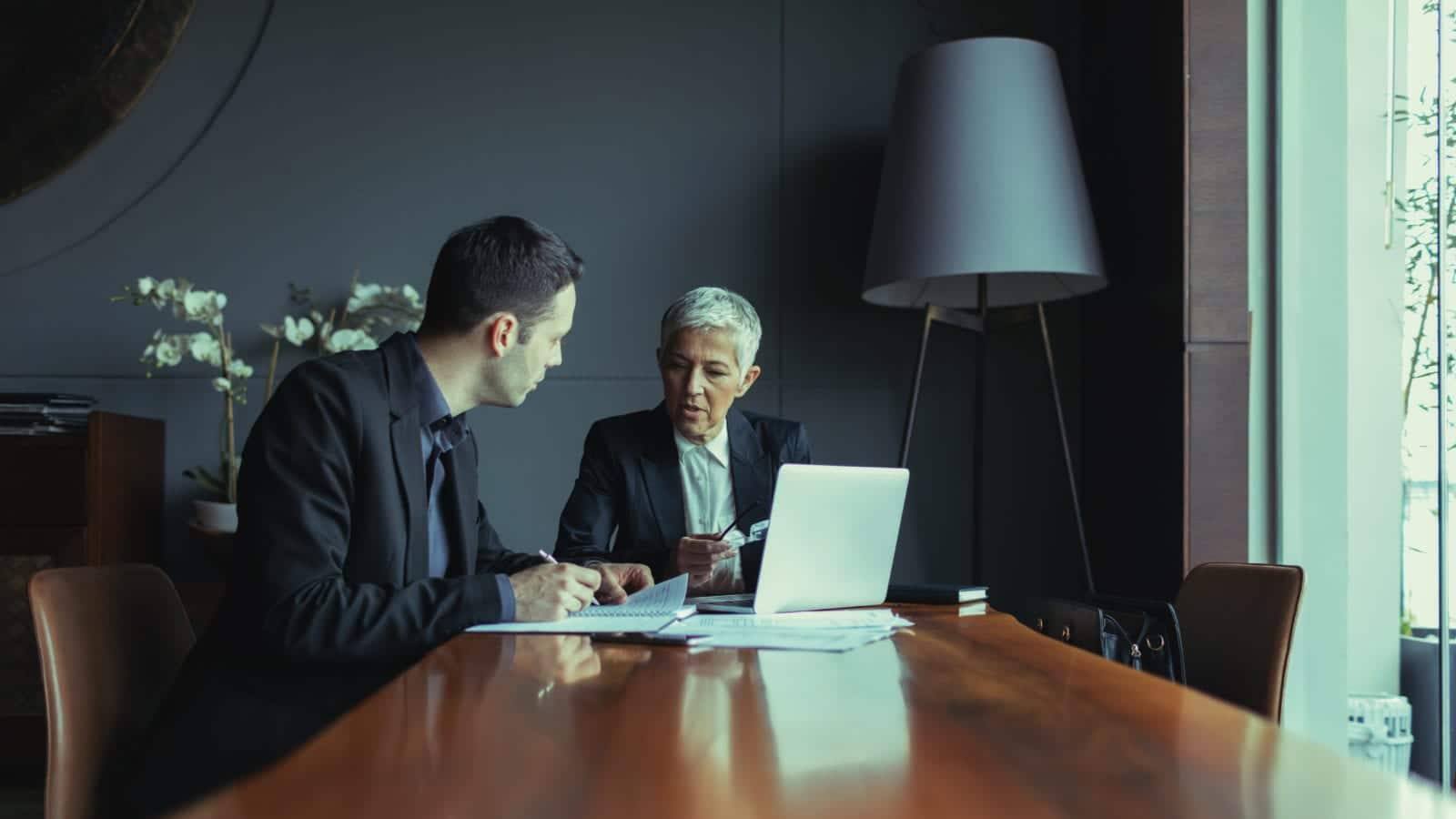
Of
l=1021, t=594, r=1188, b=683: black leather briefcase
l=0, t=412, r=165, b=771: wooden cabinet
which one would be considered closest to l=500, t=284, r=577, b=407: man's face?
l=1021, t=594, r=1188, b=683: black leather briefcase

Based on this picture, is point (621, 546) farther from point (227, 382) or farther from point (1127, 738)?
point (1127, 738)

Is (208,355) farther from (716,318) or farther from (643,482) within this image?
(716,318)

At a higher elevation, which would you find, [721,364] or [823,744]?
[721,364]

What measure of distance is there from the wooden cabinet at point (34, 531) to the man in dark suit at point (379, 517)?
2016 millimetres

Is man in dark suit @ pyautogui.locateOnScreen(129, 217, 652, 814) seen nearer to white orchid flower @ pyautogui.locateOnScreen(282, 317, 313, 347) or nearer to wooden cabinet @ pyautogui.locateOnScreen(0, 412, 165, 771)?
white orchid flower @ pyautogui.locateOnScreen(282, 317, 313, 347)

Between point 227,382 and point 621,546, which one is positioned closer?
point 621,546

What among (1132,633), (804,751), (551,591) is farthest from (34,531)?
(804,751)

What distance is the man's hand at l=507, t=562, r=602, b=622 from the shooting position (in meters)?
1.84

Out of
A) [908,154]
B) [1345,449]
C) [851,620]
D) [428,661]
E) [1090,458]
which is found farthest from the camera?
[1090,458]

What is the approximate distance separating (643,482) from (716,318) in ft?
1.38

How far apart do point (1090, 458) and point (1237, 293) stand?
3.20 ft

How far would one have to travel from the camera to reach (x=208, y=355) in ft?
12.6

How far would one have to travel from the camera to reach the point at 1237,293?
3.34m

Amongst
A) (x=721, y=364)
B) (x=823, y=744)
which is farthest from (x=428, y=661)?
(x=721, y=364)
